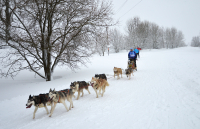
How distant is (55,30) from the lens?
36.8 feet

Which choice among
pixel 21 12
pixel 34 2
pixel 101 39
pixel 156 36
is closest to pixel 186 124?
pixel 101 39

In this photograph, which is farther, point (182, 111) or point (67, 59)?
point (67, 59)

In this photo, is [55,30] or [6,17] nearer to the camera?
[6,17]

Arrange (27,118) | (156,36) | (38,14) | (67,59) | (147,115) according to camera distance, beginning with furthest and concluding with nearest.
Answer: (156,36), (67,59), (38,14), (27,118), (147,115)

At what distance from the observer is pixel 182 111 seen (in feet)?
13.1

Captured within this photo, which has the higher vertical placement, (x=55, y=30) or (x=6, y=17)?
(x=6, y=17)

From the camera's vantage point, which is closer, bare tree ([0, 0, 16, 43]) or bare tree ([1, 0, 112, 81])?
bare tree ([0, 0, 16, 43])

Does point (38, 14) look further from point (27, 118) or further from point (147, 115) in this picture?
point (147, 115)

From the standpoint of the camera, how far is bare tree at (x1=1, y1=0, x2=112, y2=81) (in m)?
9.78

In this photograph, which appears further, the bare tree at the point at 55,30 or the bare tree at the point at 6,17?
the bare tree at the point at 55,30

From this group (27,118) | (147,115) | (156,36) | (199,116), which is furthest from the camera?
(156,36)

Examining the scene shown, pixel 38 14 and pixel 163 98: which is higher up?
pixel 38 14

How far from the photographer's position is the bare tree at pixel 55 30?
9781 mm

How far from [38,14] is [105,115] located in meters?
10.3
